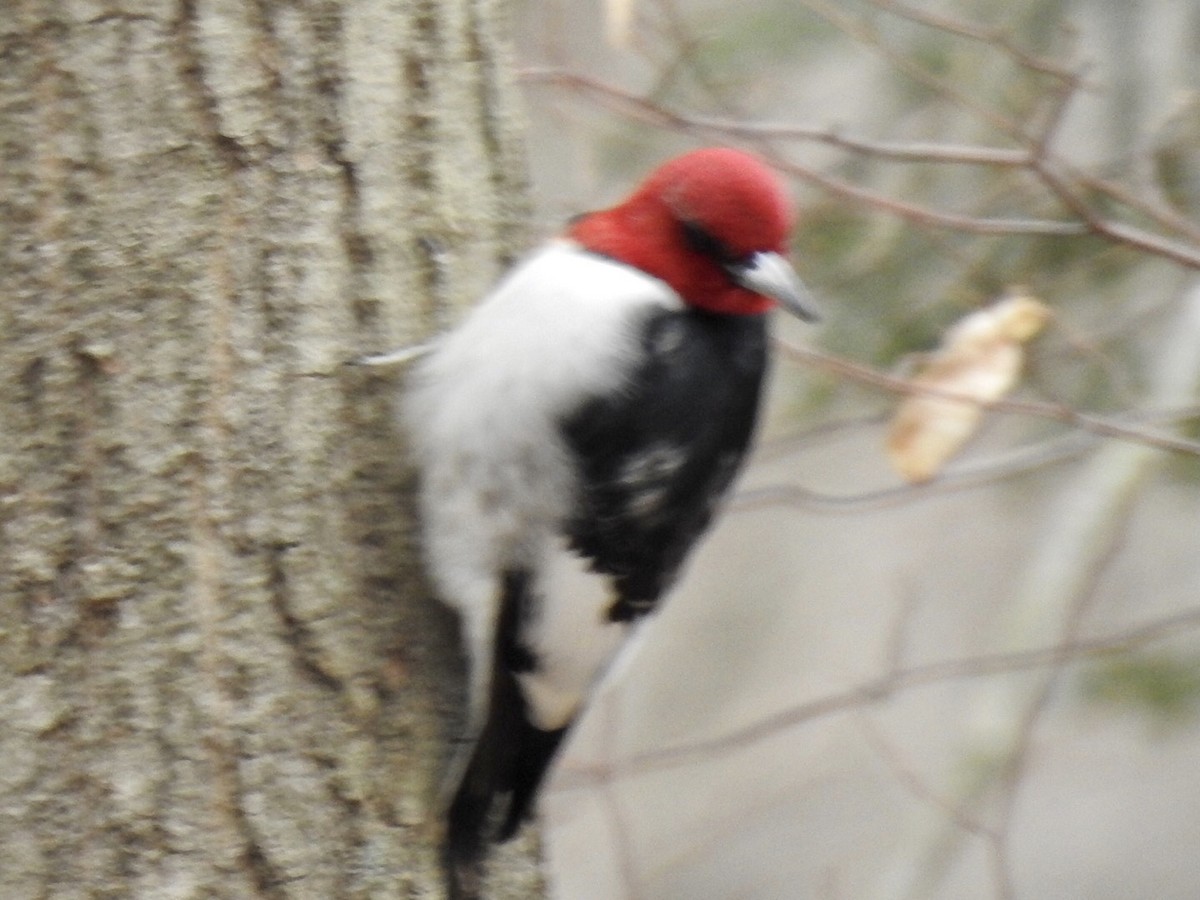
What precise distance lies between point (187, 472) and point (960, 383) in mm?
1502

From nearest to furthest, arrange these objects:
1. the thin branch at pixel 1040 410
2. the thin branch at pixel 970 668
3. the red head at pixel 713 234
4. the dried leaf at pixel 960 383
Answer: the red head at pixel 713 234 → the thin branch at pixel 1040 410 → the dried leaf at pixel 960 383 → the thin branch at pixel 970 668

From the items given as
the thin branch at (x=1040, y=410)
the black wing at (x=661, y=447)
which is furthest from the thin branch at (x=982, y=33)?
the black wing at (x=661, y=447)

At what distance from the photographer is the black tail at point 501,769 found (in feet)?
6.59

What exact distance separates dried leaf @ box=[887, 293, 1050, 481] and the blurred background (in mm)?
82

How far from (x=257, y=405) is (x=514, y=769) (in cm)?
55

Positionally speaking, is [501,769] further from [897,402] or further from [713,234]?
[897,402]

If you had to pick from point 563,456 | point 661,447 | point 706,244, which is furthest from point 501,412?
point 706,244

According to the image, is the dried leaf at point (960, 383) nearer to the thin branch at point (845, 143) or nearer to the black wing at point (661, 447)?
the thin branch at point (845, 143)

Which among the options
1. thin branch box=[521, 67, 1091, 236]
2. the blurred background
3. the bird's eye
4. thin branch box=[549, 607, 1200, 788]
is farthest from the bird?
thin branch box=[549, 607, 1200, 788]

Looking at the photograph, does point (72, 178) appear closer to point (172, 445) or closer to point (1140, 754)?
point (172, 445)

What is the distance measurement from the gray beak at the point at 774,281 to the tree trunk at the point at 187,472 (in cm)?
51

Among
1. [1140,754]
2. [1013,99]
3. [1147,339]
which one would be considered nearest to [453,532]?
[1013,99]

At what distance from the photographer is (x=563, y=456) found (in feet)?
6.80

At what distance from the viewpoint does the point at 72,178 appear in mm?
1842
